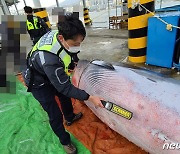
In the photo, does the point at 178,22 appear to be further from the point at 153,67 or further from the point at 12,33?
the point at 12,33

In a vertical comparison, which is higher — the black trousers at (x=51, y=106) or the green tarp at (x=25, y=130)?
the black trousers at (x=51, y=106)

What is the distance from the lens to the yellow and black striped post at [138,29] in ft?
12.1

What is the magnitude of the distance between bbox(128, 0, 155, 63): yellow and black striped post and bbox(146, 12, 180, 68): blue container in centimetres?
19

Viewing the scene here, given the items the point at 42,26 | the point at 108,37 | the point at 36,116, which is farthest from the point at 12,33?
the point at 108,37

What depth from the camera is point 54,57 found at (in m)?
1.67

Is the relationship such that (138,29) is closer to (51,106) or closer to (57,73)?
(51,106)

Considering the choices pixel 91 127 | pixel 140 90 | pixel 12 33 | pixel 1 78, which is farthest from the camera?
pixel 1 78

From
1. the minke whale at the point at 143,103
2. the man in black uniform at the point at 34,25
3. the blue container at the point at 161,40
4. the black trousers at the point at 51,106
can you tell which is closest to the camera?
the minke whale at the point at 143,103

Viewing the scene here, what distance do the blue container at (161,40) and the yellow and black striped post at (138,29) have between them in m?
0.19

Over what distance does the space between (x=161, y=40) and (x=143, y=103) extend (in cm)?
222

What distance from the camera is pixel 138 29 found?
12.7 ft

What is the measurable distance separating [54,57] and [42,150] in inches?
54.6

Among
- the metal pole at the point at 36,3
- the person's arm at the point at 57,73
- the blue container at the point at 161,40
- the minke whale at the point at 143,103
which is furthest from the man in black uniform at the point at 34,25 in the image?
the metal pole at the point at 36,3

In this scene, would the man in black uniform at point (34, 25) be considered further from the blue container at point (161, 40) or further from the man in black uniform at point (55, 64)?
the man in black uniform at point (55, 64)
